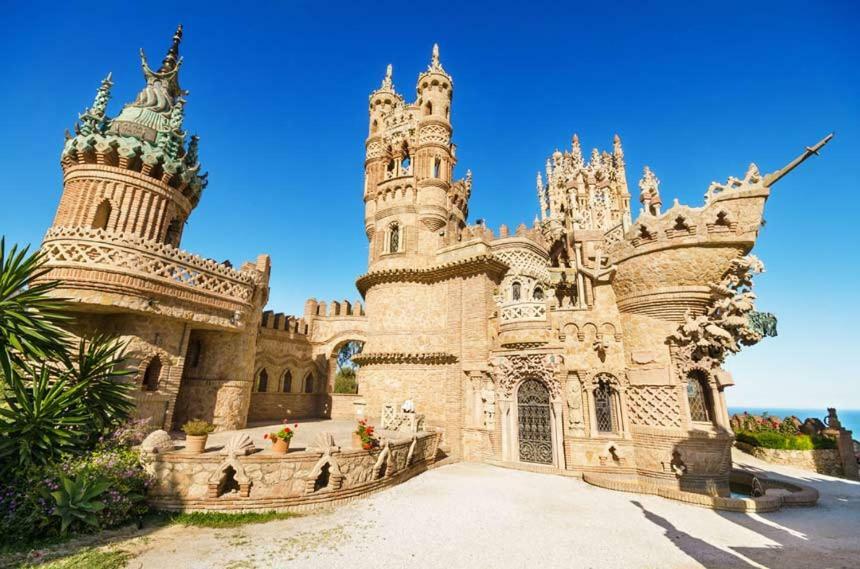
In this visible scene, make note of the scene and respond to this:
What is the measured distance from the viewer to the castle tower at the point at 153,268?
1229 centimetres

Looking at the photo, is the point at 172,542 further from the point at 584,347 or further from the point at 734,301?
the point at 734,301

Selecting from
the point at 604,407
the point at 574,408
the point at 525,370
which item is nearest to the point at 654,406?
the point at 604,407

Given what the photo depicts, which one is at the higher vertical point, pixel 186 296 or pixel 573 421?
pixel 186 296

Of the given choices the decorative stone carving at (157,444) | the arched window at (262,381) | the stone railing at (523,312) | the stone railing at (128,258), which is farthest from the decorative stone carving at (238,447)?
the arched window at (262,381)

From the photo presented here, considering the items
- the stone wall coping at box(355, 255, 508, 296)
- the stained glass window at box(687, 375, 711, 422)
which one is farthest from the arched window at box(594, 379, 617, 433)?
the stone wall coping at box(355, 255, 508, 296)

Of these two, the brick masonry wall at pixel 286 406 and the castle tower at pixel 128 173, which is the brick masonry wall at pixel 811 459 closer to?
the brick masonry wall at pixel 286 406

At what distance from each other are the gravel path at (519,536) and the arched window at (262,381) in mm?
14752

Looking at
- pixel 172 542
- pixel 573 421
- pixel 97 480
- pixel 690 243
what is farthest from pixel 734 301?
pixel 97 480

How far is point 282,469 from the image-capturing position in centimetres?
1015

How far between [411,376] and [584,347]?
29.5ft

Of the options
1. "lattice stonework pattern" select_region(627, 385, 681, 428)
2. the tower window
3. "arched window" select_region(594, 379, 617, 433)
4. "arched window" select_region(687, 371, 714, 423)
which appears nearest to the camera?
"lattice stonework pattern" select_region(627, 385, 681, 428)

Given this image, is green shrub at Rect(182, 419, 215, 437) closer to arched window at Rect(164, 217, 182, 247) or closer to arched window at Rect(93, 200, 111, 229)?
arched window at Rect(93, 200, 111, 229)

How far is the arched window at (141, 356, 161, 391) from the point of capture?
1341 centimetres

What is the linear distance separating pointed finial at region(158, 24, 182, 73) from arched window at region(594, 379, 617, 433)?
26.5 metres
